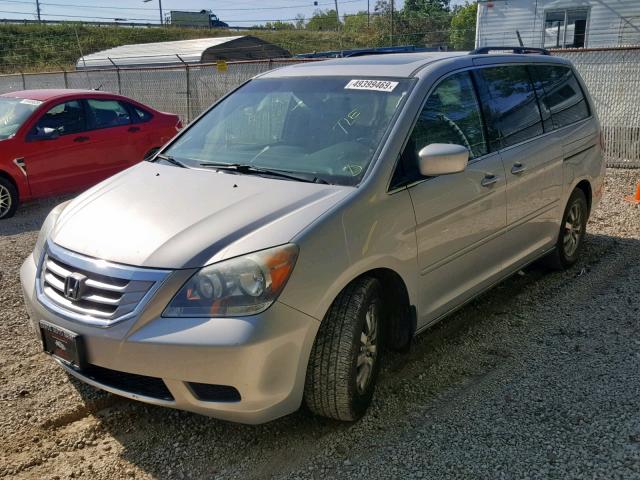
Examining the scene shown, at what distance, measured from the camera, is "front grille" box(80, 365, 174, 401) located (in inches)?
112

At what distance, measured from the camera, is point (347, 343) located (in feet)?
9.91

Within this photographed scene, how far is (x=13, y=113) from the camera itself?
8391 millimetres

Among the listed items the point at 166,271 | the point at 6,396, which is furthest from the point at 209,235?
the point at 6,396

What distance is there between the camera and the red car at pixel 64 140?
26.3ft

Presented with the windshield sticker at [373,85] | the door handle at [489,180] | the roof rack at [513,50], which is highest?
the roof rack at [513,50]

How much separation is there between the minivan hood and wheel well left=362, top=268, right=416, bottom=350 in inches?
23.3

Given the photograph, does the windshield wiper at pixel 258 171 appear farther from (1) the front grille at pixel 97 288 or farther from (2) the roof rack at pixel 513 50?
(2) the roof rack at pixel 513 50

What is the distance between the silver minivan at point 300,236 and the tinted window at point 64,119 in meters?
4.76

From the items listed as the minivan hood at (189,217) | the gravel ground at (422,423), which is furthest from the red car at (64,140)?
the minivan hood at (189,217)

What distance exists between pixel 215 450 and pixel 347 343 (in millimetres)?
840

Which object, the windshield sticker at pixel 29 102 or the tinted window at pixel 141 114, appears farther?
the tinted window at pixel 141 114

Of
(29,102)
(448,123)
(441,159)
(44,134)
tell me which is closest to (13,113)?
(29,102)

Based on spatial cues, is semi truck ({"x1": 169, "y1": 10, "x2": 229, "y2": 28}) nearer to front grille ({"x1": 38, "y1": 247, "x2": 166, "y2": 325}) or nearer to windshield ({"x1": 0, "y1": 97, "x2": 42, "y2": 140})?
windshield ({"x1": 0, "y1": 97, "x2": 42, "y2": 140})

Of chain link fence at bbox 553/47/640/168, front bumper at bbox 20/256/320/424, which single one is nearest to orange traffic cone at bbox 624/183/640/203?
chain link fence at bbox 553/47/640/168
